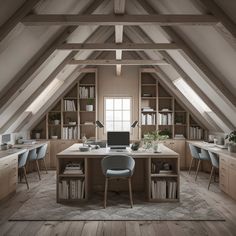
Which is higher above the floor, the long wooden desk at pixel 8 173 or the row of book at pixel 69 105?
the row of book at pixel 69 105

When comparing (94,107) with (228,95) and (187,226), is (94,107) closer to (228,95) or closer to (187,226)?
(228,95)

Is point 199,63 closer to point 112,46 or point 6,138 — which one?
point 112,46

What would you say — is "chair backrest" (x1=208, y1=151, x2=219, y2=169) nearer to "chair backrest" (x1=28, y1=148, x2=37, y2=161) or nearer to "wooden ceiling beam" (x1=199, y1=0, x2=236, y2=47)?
"wooden ceiling beam" (x1=199, y1=0, x2=236, y2=47)

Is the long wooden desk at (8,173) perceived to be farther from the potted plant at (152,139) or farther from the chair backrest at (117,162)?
the potted plant at (152,139)

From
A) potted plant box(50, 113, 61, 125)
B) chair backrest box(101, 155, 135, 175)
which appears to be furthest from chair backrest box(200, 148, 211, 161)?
potted plant box(50, 113, 61, 125)

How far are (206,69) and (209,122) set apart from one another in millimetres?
2961

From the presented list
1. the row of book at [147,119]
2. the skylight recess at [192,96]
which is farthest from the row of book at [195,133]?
the skylight recess at [192,96]

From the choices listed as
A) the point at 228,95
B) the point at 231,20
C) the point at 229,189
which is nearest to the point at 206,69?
the point at 228,95

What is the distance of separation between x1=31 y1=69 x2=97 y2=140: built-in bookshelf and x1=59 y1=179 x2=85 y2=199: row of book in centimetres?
353

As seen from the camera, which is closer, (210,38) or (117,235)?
Result: (117,235)

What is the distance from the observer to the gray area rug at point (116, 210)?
4.34 meters

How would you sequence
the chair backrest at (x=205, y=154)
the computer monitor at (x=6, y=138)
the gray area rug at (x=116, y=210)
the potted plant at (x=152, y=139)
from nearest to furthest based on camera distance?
the gray area rug at (x=116, y=210) < the potted plant at (x=152, y=139) < the chair backrest at (x=205, y=154) < the computer monitor at (x=6, y=138)

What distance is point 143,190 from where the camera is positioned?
5.85 meters

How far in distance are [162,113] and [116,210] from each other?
4.60 metres
